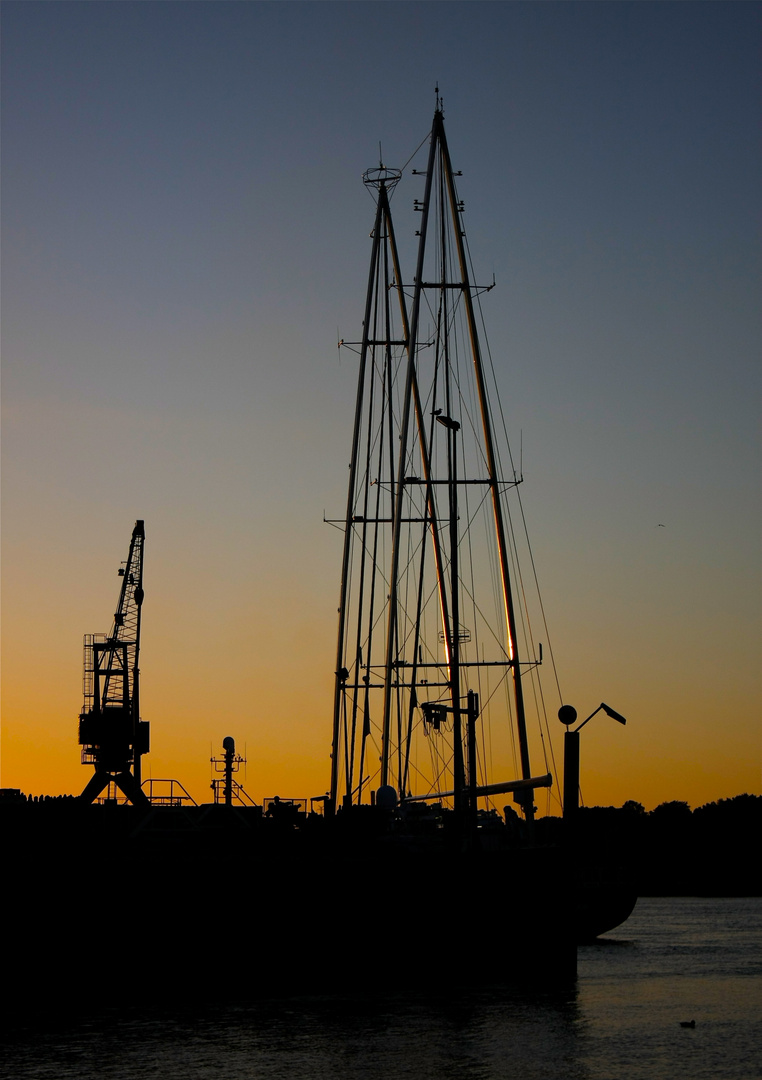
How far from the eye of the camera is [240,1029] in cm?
4353

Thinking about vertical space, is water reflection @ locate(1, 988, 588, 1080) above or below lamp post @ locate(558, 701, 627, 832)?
below

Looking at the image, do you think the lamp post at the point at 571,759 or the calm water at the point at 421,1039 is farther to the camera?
the lamp post at the point at 571,759

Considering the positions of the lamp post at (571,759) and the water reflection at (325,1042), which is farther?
the lamp post at (571,759)

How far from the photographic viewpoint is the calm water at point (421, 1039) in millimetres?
37406

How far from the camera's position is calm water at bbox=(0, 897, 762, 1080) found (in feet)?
123

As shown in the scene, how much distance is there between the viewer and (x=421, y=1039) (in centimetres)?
4134

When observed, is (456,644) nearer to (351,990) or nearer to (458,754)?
(458,754)

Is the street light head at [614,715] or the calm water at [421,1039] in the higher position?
the street light head at [614,715]

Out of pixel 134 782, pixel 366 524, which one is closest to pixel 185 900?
pixel 366 524

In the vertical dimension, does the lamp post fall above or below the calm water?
above

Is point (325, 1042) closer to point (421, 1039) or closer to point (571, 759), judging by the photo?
point (421, 1039)

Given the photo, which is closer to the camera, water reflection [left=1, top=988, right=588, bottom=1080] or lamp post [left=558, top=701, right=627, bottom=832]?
water reflection [left=1, top=988, right=588, bottom=1080]

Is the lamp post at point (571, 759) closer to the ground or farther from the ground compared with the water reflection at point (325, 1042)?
farther from the ground

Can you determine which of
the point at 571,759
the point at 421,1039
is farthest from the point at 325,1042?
the point at 571,759
